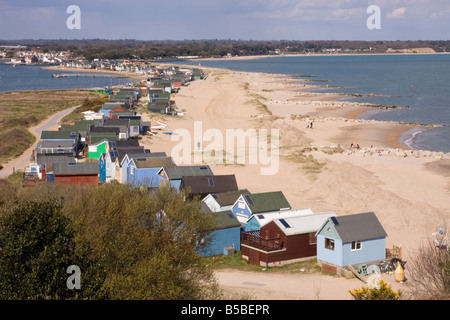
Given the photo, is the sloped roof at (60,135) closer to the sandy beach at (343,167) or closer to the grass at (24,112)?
the grass at (24,112)

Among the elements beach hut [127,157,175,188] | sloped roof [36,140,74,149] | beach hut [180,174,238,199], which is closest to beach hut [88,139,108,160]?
sloped roof [36,140,74,149]

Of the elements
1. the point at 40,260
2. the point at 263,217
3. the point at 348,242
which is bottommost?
the point at 348,242

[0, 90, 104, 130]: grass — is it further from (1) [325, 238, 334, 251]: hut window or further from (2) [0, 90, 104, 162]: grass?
(1) [325, 238, 334, 251]: hut window

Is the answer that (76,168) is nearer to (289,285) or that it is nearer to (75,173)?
(75,173)

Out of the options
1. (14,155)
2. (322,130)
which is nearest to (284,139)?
(322,130)

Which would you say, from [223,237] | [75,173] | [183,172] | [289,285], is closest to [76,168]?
[75,173]
